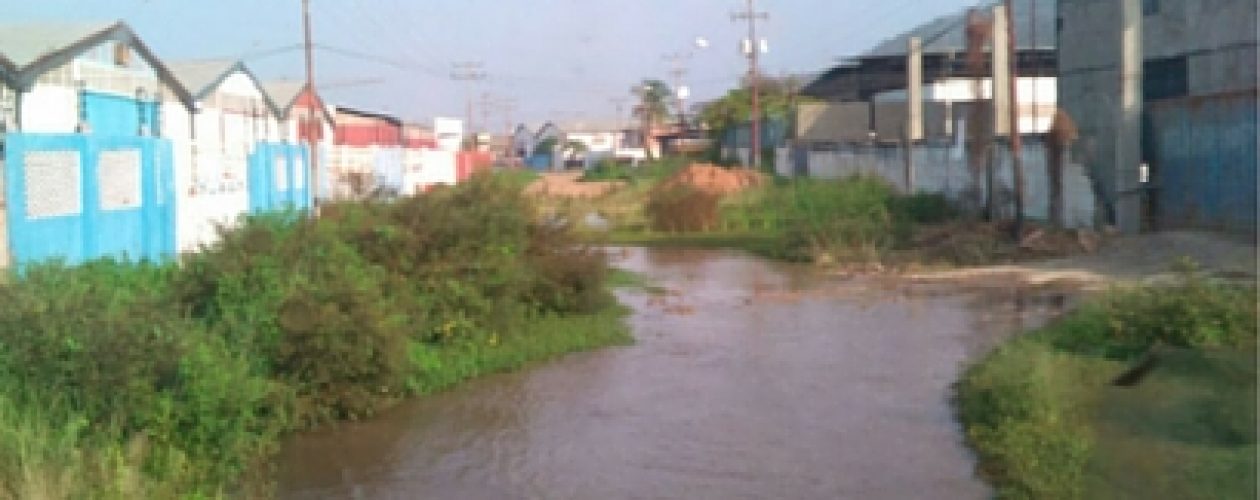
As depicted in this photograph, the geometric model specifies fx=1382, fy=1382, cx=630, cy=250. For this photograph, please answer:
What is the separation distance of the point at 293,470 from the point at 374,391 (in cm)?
186

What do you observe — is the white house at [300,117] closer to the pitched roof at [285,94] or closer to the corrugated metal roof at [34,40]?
the pitched roof at [285,94]

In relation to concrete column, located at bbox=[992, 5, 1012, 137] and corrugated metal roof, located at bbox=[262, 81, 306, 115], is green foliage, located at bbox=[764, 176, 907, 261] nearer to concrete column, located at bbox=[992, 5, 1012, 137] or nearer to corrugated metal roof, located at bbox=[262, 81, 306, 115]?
concrete column, located at bbox=[992, 5, 1012, 137]

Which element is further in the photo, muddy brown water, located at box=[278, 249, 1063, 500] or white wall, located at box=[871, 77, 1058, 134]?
white wall, located at box=[871, 77, 1058, 134]

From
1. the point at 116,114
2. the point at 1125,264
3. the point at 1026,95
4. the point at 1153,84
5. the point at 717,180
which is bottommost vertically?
the point at 1125,264

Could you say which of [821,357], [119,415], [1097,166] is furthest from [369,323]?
[1097,166]

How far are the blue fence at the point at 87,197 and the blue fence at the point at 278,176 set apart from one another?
20.1 ft

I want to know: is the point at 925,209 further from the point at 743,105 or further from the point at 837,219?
the point at 743,105

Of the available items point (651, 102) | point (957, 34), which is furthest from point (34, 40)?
point (651, 102)

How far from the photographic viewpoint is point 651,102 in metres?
107

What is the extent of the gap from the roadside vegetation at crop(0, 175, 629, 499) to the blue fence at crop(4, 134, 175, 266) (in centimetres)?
158

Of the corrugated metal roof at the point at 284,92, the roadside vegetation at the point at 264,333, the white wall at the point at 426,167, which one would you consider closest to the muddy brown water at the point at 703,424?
the roadside vegetation at the point at 264,333

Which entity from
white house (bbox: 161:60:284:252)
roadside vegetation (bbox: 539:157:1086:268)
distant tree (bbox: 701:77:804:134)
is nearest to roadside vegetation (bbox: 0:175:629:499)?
white house (bbox: 161:60:284:252)

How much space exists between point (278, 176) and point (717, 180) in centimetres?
1726

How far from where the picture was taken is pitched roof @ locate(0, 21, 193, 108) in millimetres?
22016
